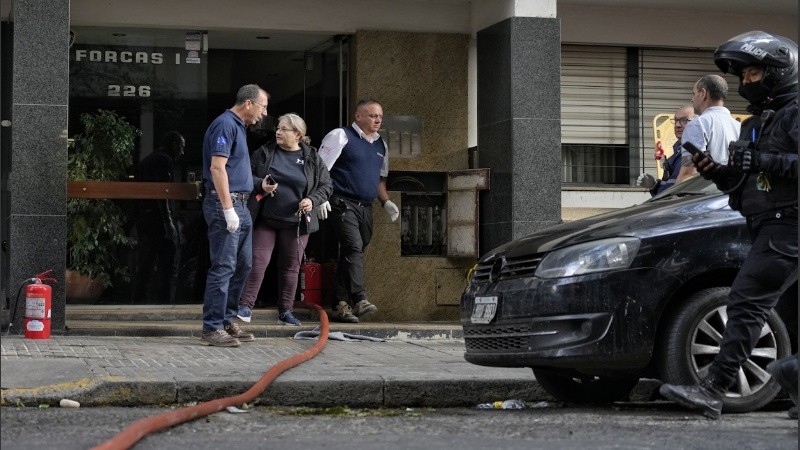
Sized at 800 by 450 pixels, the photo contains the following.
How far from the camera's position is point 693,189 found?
834 centimetres

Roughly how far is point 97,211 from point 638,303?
6859 mm

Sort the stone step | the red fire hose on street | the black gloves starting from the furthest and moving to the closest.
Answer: the stone step
the black gloves
the red fire hose on street

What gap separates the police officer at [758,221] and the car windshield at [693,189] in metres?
0.78

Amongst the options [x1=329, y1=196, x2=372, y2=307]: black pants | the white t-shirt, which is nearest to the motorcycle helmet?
the white t-shirt

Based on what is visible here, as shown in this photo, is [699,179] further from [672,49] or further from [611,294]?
[672,49]

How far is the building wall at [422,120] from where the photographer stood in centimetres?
1333

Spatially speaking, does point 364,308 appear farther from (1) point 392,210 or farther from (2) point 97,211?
(2) point 97,211

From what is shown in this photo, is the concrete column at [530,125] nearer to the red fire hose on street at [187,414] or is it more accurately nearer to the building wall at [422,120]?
the building wall at [422,120]

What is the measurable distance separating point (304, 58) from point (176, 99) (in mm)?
1650

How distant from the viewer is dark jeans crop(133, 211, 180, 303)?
13.0 m

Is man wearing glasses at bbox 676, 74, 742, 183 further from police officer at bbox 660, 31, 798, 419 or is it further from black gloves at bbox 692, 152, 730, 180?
black gloves at bbox 692, 152, 730, 180

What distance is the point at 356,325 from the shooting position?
12359mm

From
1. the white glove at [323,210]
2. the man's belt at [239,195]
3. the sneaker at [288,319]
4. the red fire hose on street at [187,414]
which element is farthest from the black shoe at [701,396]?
the sneaker at [288,319]

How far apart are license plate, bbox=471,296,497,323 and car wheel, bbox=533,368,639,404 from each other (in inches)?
20.6
